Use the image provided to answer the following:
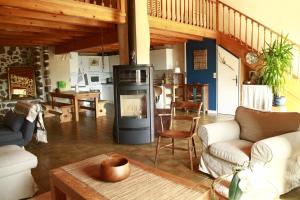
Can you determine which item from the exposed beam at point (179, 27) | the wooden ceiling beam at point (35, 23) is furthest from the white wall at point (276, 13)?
the wooden ceiling beam at point (35, 23)

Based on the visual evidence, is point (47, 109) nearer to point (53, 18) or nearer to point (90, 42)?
point (90, 42)

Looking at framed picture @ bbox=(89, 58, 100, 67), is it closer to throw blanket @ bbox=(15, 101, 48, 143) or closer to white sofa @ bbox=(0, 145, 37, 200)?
throw blanket @ bbox=(15, 101, 48, 143)

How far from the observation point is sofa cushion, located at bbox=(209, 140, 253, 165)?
243 cm

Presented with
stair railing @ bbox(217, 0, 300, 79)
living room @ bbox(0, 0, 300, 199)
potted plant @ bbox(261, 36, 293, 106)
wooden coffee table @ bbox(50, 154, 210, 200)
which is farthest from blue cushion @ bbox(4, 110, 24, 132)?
stair railing @ bbox(217, 0, 300, 79)

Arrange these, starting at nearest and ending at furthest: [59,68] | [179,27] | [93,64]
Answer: [179,27] < [59,68] < [93,64]

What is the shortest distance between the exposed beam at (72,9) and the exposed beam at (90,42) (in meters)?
0.89

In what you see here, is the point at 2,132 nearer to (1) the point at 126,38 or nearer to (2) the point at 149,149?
(2) the point at 149,149

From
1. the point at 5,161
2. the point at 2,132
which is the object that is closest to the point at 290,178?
the point at 5,161

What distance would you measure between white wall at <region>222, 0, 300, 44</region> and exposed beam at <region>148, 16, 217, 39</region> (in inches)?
42.8

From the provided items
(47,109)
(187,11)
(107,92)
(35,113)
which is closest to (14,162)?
(35,113)

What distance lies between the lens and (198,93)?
7453 millimetres

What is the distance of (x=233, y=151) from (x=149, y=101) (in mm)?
2097

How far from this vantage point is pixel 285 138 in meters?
2.35

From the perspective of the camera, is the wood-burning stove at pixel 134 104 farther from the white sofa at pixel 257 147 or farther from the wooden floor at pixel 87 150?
the white sofa at pixel 257 147
